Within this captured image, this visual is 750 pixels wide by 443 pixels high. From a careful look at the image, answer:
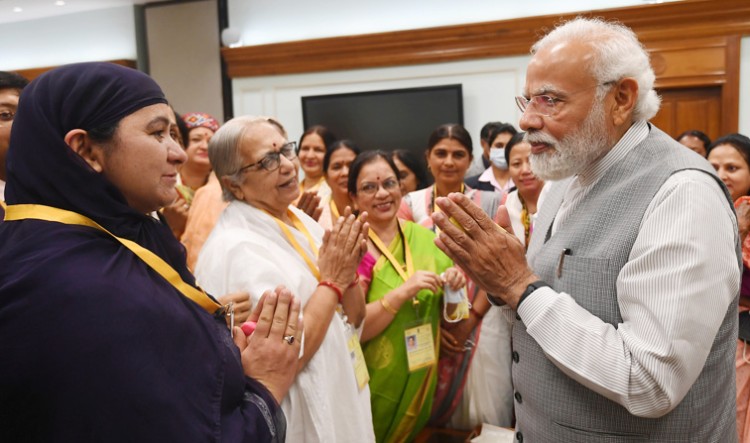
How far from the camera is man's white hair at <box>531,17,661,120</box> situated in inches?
54.3

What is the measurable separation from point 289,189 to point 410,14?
5217mm

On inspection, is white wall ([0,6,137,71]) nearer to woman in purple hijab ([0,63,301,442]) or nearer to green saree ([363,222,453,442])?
green saree ([363,222,453,442])

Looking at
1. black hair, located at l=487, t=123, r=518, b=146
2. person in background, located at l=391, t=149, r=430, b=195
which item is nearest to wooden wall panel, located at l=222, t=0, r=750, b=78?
black hair, located at l=487, t=123, r=518, b=146

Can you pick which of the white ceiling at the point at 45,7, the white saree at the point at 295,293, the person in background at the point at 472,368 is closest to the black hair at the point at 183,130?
the white saree at the point at 295,293

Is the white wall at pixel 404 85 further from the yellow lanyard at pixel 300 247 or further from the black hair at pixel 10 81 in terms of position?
the black hair at pixel 10 81

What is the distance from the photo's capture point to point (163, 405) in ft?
3.27

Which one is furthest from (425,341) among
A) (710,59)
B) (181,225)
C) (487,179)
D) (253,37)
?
(253,37)

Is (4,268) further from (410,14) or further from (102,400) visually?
(410,14)

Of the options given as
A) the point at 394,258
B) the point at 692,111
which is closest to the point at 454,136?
the point at 394,258

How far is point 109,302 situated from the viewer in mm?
989

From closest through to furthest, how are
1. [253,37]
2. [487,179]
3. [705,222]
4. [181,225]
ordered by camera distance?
[705,222]
[181,225]
[487,179]
[253,37]

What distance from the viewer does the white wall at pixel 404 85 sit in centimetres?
635

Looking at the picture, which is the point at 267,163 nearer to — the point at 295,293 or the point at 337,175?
the point at 295,293

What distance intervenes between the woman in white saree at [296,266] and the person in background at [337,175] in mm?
1319
